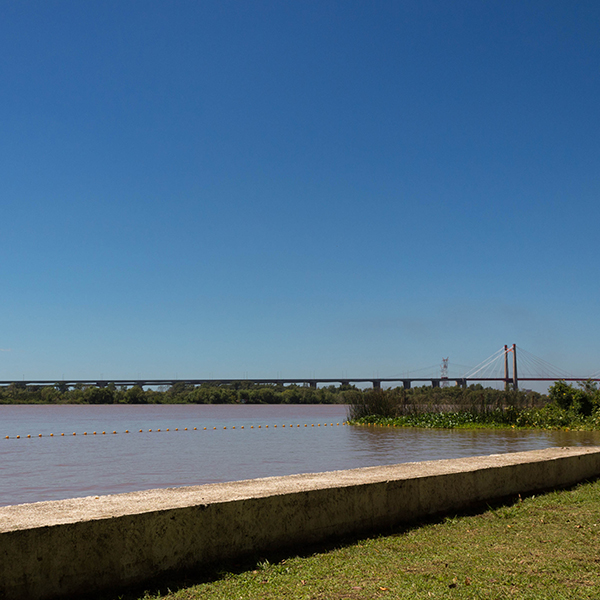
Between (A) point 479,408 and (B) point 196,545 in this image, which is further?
(A) point 479,408

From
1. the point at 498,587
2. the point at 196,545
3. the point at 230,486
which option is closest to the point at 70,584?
the point at 196,545

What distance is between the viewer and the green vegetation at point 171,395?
102938 mm

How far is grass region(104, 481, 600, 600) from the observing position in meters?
3.43

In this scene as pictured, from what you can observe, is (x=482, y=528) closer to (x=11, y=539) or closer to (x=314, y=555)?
(x=314, y=555)

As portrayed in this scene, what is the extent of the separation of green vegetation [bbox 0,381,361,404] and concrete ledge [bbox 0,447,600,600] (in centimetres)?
9680

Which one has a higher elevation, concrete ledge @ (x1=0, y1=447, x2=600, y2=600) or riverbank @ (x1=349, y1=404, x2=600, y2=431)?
concrete ledge @ (x1=0, y1=447, x2=600, y2=600)

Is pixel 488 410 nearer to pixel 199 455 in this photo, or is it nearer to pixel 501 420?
pixel 501 420

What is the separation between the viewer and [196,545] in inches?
152

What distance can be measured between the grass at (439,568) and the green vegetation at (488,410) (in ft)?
69.4

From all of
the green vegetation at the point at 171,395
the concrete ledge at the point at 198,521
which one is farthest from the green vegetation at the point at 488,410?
the green vegetation at the point at 171,395

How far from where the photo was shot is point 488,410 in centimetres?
2856

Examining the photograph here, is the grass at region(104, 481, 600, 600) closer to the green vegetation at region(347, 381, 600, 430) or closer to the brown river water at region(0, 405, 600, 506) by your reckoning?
the brown river water at region(0, 405, 600, 506)

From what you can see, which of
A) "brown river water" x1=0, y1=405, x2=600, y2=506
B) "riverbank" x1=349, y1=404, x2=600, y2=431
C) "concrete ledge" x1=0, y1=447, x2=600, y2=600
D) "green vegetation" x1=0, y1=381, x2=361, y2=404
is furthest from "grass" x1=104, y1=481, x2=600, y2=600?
"green vegetation" x1=0, y1=381, x2=361, y2=404

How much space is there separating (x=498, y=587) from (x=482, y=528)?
1568mm
